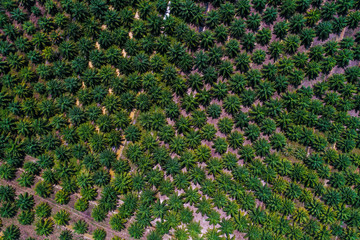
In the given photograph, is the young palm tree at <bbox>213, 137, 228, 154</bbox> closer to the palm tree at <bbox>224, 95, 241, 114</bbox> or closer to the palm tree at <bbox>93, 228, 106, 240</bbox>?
the palm tree at <bbox>224, 95, 241, 114</bbox>

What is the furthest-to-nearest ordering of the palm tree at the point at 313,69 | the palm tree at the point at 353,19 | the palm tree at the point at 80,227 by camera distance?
the palm tree at the point at 80,227, the palm tree at the point at 313,69, the palm tree at the point at 353,19

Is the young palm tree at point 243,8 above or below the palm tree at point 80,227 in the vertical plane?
above

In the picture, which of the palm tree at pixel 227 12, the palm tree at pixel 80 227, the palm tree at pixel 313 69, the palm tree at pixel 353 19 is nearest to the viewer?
the palm tree at pixel 353 19

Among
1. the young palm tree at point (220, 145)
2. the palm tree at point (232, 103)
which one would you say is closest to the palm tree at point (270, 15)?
the palm tree at point (232, 103)

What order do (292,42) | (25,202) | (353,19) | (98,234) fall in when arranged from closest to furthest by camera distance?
(353,19), (292,42), (98,234), (25,202)

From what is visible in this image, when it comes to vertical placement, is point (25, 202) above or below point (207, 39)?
below

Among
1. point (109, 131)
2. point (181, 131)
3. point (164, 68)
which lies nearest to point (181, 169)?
point (181, 131)

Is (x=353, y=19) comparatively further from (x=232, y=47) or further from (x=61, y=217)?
(x=61, y=217)

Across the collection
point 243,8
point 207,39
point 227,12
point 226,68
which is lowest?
point 226,68

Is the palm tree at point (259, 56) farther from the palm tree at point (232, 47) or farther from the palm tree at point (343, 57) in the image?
the palm tree at point (343, 57)

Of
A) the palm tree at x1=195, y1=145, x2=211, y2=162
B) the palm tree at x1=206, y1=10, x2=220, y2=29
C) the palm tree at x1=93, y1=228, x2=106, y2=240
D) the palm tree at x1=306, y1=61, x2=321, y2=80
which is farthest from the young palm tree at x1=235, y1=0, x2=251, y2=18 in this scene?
the palm tree at x1=93, y1=228, x2=106, y2=240

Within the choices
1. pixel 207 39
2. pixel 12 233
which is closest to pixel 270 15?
pixel 207 39

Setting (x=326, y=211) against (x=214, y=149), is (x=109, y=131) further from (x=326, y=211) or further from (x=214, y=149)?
(x=326, y=211)
